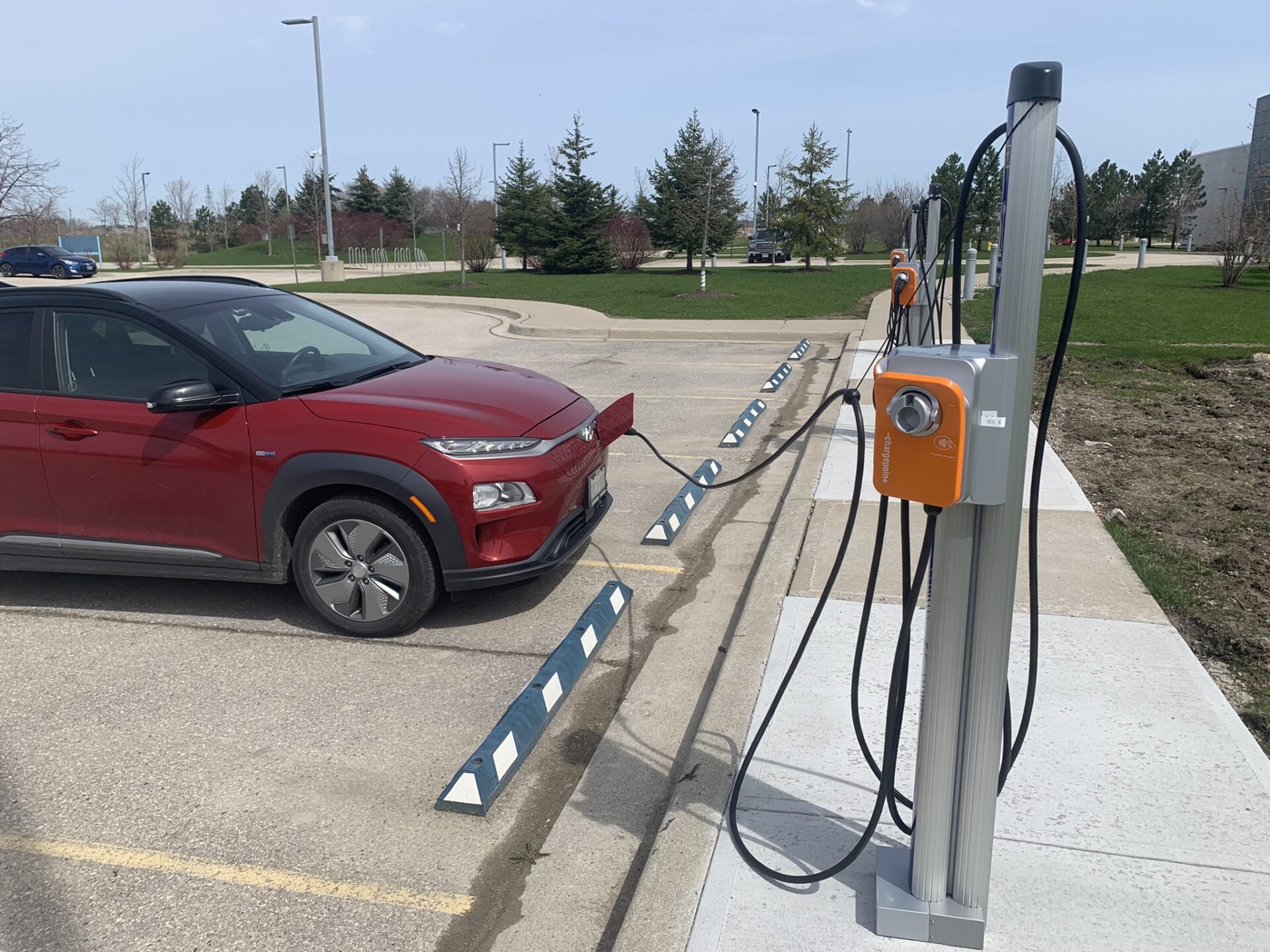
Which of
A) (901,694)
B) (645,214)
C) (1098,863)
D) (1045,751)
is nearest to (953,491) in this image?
(901,694)

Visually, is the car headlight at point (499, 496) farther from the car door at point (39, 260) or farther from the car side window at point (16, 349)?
the car door at point (39, 260)

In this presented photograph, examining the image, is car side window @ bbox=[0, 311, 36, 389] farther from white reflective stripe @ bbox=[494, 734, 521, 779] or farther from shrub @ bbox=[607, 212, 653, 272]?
shrub @ bbox=[607, 212, 653, 272]

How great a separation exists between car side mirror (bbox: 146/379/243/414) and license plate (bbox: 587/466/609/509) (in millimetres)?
1715

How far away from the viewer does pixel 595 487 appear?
5.16 metres

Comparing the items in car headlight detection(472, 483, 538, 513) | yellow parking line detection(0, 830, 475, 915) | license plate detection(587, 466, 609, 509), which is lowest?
yellow parking line detection(0, 830, 475, 915)

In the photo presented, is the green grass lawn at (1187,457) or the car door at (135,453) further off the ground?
the car door at (135,453)

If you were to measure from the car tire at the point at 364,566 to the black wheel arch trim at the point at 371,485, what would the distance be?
3.3 inches

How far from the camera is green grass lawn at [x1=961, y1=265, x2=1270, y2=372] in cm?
1332

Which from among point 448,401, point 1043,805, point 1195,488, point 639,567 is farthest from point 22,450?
point 1195,488

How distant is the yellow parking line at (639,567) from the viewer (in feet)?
18.2

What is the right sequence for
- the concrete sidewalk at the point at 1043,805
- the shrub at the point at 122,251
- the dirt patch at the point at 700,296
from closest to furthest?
the concrete sidewalk at the point at 1043,805
the dirt patch at the point at 700,296
the shrub at the point at 122,251

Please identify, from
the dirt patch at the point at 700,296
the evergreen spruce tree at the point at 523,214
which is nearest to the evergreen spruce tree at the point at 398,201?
the evergreen spruce tree at the point at 523,214

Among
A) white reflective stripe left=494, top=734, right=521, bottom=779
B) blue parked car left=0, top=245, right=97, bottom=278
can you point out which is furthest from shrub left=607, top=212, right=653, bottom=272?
white reflective stripe left=494, top=734, right=521, bottom=779

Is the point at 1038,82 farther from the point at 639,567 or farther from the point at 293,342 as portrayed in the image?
the point at 293,342
